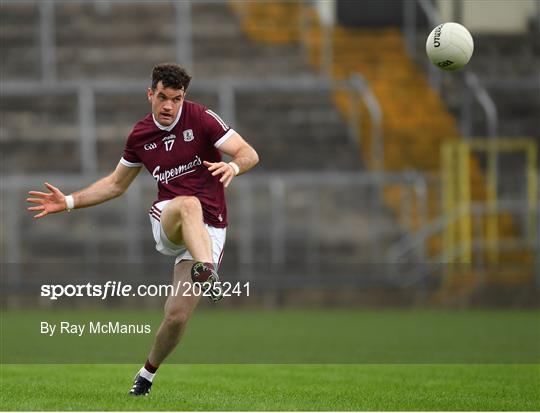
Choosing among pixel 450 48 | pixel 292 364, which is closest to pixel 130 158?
pixel 450 48

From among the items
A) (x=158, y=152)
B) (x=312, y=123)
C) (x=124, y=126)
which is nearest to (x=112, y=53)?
(x=124, y=126)

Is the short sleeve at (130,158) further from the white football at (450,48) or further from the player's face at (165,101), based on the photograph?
the white football at (450,48)

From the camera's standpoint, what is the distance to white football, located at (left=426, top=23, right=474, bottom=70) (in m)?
9.13

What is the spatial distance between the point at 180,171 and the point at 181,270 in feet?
2.13

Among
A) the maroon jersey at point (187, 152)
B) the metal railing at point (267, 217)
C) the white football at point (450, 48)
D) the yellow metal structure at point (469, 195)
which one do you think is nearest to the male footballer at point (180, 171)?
the maroon jersey at point (187, 152)

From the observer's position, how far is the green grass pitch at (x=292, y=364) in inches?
311

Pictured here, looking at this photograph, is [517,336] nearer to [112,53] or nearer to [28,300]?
[28,300]

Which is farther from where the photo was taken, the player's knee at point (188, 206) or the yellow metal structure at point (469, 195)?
the yellow metal structure at point (469, 195)

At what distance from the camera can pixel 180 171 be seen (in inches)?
Answer: 312

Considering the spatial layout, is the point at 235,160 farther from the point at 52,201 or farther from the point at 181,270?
the point at 52,201

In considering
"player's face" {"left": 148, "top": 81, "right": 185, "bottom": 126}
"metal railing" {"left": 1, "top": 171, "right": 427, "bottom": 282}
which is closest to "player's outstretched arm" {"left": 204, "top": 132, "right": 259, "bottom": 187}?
"player's face" {"left": 148, "top": 81, "right": 185, "bottom": 126}

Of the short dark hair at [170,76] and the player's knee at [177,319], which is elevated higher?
the short dark hair at [170,76]

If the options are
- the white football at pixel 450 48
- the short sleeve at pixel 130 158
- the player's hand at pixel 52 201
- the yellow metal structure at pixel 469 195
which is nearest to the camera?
the short sleeve at pixel 130 158

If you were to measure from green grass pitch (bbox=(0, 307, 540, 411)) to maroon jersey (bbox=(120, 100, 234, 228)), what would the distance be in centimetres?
133
